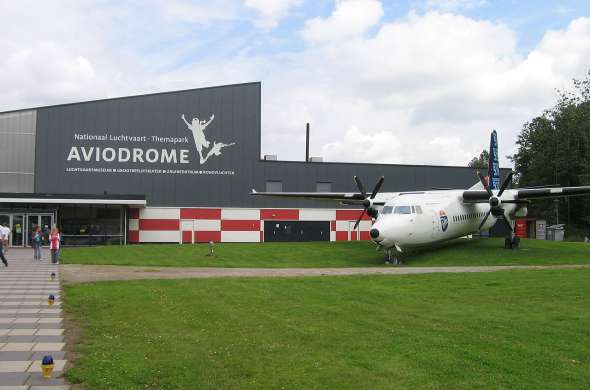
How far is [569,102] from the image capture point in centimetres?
6750

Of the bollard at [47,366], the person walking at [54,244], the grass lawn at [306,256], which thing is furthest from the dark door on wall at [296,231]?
the bollard at [47,366]

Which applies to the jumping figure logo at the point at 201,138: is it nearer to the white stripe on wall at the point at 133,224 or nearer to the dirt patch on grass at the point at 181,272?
the white stripe on wall at the point at 133,224

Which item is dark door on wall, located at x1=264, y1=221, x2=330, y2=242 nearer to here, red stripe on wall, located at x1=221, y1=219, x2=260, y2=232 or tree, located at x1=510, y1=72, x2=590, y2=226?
red stripe on wall, located at x1=221, y1=219, x2=260, y2=232

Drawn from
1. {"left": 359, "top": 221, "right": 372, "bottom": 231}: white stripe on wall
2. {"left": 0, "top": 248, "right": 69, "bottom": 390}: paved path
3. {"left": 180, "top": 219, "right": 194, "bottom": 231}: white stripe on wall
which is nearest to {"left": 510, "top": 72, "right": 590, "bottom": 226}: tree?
{"left": 359, "top": 221, "right": 372, "bottom": 231}: white stripe on wall

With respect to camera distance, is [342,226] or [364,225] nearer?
[342,226]

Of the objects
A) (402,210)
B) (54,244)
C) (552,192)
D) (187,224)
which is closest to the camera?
(54,244)

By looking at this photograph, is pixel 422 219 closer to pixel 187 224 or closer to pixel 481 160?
pixel 187 224

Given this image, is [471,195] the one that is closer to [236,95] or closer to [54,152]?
[236,95]

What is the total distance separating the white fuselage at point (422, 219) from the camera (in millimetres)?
24750

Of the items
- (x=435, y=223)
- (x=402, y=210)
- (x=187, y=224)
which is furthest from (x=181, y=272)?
(x=187, y=224)

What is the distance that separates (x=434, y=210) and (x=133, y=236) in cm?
2437

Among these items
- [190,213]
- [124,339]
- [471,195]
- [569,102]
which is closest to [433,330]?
[124,339]

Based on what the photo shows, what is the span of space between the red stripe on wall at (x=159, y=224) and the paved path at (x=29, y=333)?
77.4 ft

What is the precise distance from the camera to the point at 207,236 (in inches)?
1719
